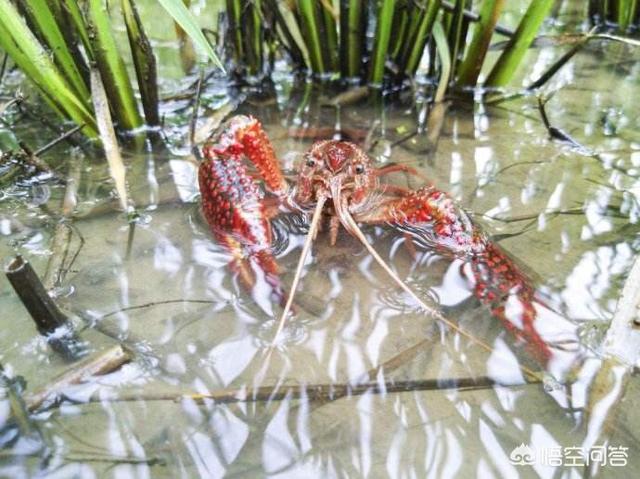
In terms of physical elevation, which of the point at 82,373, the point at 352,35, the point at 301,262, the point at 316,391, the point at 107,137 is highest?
the point at 352,35

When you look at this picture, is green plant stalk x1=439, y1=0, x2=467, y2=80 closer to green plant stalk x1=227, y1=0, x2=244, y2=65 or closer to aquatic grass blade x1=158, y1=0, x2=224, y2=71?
green plant stalk x1=227, y1=0, x2=244, y2=65

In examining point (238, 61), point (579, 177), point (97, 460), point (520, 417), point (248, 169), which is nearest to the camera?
point (97, 460)

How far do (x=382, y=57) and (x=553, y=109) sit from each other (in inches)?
44.9

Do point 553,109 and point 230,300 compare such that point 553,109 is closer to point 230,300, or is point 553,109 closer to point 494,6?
point 494,6

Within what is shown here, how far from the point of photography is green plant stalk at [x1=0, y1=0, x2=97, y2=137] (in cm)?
231

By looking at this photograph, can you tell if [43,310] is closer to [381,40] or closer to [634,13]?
[381,40]

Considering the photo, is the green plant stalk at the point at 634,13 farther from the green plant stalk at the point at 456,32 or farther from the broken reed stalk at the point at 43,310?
the broken reed stalk at the point at 43,310

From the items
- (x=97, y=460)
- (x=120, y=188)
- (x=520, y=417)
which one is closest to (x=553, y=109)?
(x=520, y=417)

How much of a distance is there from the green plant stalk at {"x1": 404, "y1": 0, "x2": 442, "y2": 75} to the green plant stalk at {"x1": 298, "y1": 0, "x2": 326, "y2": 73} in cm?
59

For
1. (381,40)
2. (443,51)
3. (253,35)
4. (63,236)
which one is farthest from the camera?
(253,35)

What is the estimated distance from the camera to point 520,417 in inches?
68.1

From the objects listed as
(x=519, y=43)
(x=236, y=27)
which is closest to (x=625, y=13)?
(x=519, y=43)

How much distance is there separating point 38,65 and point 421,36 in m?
2.08

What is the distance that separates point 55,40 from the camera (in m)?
2.62
